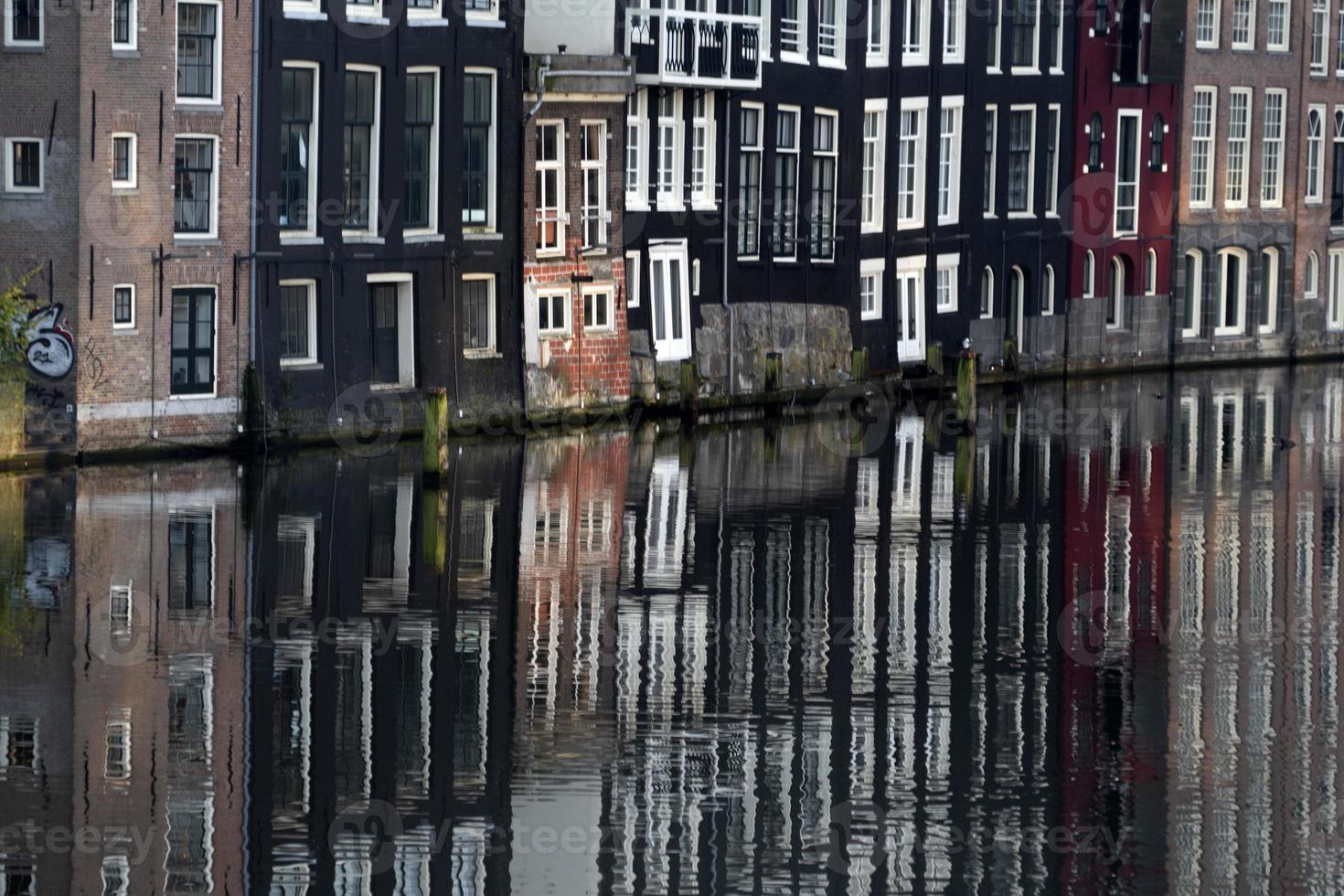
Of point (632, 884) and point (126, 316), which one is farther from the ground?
point (126, 316)

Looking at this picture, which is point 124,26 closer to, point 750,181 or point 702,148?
point 702,148

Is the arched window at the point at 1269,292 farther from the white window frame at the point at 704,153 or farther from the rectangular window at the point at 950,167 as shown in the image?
the white window frame at the point at 704,153

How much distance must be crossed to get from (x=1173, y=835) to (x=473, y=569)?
13407mm

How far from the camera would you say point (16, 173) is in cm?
4262

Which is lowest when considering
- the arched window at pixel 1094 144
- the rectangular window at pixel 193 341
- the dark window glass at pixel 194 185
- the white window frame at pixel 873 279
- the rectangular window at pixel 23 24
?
the rectangular window at pixel 193 341

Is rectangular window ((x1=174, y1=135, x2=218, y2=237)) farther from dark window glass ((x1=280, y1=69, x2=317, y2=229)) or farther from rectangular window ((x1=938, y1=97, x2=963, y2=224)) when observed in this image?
rectangular window ((x1=938, y1=97, x2=963, y2=224))

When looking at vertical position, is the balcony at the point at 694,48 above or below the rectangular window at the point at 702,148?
above

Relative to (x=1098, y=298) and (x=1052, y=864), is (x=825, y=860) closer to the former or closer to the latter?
(x=1052, y=864)

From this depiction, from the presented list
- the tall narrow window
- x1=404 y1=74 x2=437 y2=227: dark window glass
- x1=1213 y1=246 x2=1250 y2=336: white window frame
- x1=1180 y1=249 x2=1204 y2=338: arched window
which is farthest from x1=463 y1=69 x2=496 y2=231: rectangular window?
x1=1213 y1=246 x2=1250 y2=336: white window frame

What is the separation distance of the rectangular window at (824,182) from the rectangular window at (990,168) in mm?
6220

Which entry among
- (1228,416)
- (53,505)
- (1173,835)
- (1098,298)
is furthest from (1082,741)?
(1098,298)

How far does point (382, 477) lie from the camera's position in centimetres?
4319

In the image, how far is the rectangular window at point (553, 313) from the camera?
51312 millimetres

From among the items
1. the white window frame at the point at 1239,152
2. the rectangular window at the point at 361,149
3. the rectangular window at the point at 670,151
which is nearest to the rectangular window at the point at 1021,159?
the white window frame at the point at 1239,152
